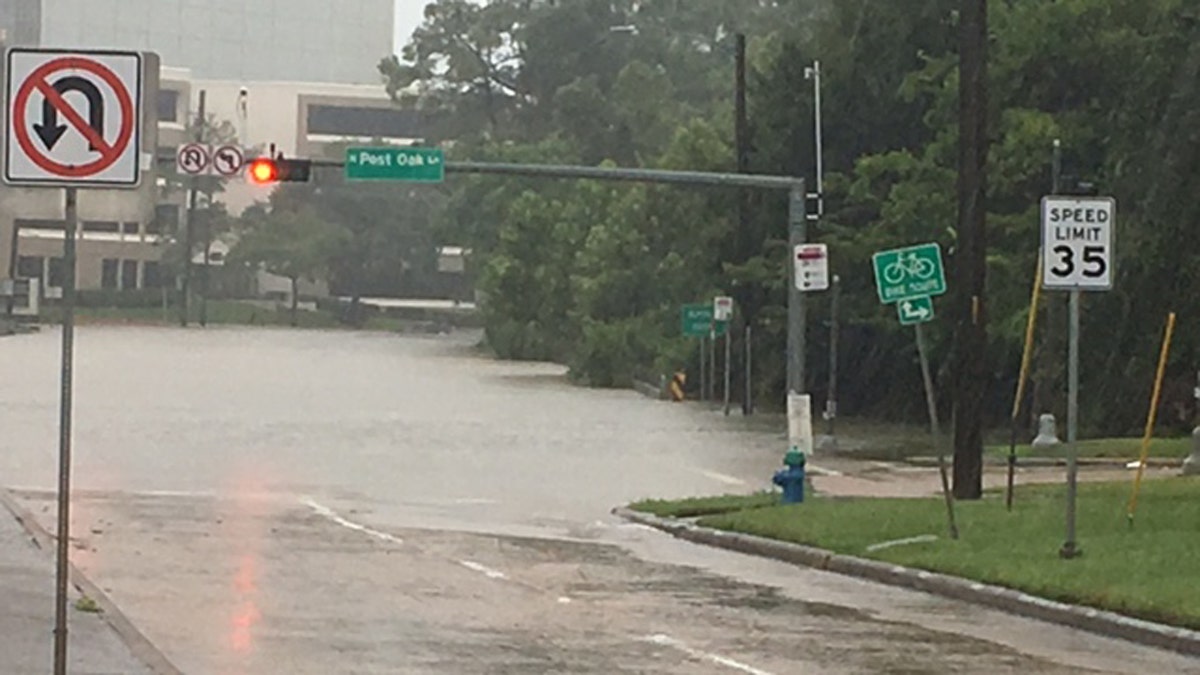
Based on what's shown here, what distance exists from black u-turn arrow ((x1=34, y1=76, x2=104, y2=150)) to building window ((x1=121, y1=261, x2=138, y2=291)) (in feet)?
510

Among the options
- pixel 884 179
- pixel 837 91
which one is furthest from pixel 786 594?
pixel 837 91

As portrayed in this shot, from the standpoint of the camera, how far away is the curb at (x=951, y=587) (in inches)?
704

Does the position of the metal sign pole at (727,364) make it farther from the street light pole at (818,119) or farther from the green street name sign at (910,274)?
the green street name sign at (910,274)

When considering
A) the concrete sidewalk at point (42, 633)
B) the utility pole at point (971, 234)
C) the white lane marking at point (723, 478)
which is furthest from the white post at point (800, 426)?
the concrete sidewalk at point (42, 633)

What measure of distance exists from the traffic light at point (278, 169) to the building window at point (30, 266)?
413 feet

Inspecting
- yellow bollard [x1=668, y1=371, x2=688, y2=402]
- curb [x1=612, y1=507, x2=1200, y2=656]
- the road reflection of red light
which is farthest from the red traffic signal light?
yellow bollard [x1=668, y1=371, x2=688, y2=402]

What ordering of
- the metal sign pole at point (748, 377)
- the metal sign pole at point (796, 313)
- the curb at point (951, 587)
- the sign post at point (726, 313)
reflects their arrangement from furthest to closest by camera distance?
the sign post at point (726, 313) < the metal sign pole at point (748, 377) < the metal sign pole at point (796, 313) < the curb at point (951, 587)

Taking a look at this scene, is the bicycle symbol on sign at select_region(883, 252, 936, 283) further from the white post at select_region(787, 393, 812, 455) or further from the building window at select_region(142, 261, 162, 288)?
the building window at select_region(142, 261, 162, 288)

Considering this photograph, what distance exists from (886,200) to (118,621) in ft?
126

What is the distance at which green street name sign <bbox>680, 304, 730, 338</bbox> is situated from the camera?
6003cm

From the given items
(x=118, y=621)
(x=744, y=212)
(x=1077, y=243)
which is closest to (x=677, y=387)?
(x=744, y=212)

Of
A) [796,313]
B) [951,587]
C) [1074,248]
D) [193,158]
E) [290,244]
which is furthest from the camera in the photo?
[290,244]

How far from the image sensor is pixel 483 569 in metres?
22.4

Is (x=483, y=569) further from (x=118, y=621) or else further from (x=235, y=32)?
(x=235, y=32)
